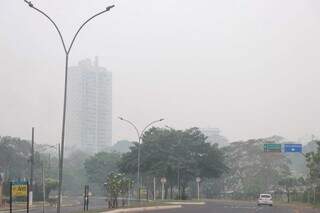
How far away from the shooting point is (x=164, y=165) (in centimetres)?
8506

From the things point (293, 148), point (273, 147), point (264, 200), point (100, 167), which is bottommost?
point (264, 200)

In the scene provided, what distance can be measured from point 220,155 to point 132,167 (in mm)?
13026

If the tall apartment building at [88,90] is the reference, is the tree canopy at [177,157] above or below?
below

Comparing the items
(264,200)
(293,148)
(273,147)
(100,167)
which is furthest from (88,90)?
(264,200)

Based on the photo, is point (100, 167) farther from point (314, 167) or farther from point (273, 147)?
point (314, 167)

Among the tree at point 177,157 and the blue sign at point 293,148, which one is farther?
the tree at point 177,157

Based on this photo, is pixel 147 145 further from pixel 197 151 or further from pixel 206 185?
pixel 206 185

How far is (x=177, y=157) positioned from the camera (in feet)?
281

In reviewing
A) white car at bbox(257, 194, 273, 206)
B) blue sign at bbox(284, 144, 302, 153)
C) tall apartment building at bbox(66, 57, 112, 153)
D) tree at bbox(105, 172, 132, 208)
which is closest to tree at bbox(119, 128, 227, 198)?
blue sign at bbox(284, 144, 302, 153)

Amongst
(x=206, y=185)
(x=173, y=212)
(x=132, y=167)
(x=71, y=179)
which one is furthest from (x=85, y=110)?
(x=173, y=212)

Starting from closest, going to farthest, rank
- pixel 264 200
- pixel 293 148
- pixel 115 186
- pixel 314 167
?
pixel 115 186, pixel 264 200, pixel 314 167, pixel 293 148

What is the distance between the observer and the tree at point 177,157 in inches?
3339

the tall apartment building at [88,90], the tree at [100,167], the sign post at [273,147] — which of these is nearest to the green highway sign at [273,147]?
the sign post at [273,147]

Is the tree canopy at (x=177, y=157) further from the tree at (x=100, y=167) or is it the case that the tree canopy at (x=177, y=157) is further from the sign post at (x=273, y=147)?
the tree at (x=100, y=167)
